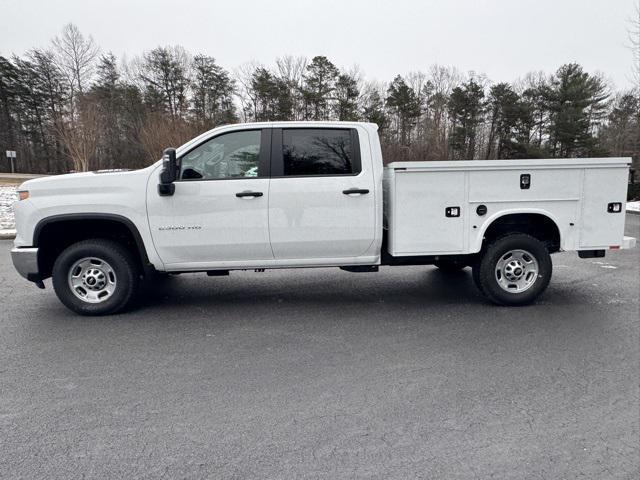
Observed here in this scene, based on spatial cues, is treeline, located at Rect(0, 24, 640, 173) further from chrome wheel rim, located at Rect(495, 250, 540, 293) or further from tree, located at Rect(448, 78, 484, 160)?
chrome wheel rim, located at Rect(495, 250, 540, 293)

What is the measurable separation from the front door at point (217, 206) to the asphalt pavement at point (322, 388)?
747 mm

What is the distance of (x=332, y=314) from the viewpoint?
17.1ft

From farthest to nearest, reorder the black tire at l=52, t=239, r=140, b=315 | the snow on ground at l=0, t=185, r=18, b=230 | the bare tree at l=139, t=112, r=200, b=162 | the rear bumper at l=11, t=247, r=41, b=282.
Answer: the bare tree at l=139, t=112, r=200, b=162
the snow on ground at l=0, t=185, r=18, b=230
the black tire at l=52, t=239, r=140, b=315
the rear bumper at l=11, t=247, r=41, b=282

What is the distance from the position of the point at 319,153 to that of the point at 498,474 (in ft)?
12.2

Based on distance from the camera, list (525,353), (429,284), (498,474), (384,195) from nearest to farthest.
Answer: (498,474)
(525,353)
(384,195)
(429,284)

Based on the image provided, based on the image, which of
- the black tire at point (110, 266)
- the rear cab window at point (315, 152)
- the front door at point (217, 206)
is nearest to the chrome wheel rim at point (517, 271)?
the rear cab window at point (315, 152)

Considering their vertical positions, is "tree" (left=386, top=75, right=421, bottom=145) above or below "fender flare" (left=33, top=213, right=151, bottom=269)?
above

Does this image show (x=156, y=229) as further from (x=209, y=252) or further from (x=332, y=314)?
(x=332, y=314)

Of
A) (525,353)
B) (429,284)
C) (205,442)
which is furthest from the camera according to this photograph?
(429,284)

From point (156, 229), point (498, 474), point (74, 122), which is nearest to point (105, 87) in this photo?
point (74, 122)

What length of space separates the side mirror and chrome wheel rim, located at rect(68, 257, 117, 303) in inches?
43.5

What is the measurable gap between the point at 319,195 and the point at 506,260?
7.81ft

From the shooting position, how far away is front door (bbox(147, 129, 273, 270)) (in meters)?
4.97

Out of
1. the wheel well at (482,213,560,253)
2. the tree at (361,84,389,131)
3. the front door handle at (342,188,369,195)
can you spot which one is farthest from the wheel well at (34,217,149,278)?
the tree at (361,84,389,131)
